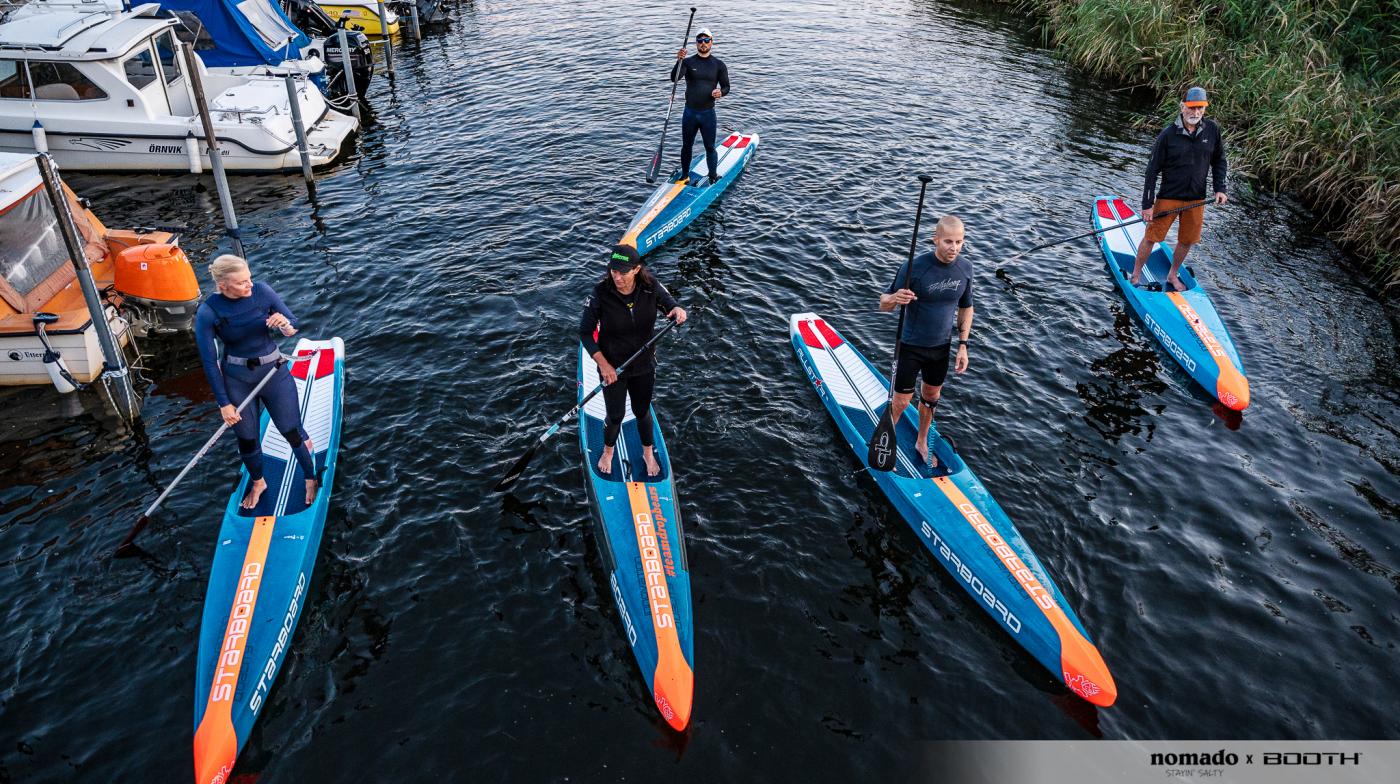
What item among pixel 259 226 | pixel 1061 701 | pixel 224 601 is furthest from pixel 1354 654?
pixel 259 226

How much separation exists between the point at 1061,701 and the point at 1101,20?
21968 millimetres

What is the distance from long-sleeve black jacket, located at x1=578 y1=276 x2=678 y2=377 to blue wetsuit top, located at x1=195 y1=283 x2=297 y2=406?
9.47ft

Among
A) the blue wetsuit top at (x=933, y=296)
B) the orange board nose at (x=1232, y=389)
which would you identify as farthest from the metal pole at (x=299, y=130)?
the orange board nose at (x=1232, y=389)

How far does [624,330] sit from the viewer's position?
25.7 feet

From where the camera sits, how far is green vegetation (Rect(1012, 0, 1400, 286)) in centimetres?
1466

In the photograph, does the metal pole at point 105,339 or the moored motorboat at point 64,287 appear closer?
the metal pole at point 105,339

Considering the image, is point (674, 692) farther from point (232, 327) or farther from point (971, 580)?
point (232, 327)

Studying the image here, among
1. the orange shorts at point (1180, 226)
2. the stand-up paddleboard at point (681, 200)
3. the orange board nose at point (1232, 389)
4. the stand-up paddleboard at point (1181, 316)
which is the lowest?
the orange board nose at point (1232, 389)

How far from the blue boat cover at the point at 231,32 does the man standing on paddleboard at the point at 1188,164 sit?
19.0m

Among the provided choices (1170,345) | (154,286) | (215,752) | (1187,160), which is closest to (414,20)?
(154,286)

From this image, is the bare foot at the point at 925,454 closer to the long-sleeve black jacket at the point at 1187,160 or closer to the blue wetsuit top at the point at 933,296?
the blue wetsuit top at the point at 933,296

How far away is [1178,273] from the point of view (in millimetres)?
12586

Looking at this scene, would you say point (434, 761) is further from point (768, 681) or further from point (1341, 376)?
point (1341, 376)

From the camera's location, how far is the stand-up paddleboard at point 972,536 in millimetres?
6980
